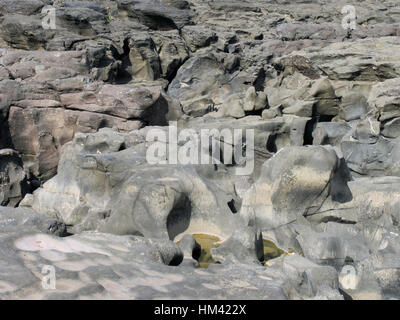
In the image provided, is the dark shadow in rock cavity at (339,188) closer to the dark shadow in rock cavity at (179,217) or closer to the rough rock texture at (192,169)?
the rough rock texture at (192,169)

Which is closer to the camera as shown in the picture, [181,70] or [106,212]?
[106,212]

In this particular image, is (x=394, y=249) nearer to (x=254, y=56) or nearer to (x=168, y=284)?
(x=168, y=284)

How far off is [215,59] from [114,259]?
11.9 meters

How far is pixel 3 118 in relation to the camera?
873 cm

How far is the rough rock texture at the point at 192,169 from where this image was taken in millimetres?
3738

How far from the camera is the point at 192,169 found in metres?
6.19

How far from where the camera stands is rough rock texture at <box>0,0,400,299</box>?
374 centimetres

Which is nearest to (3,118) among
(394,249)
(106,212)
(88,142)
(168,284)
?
(88,142)
